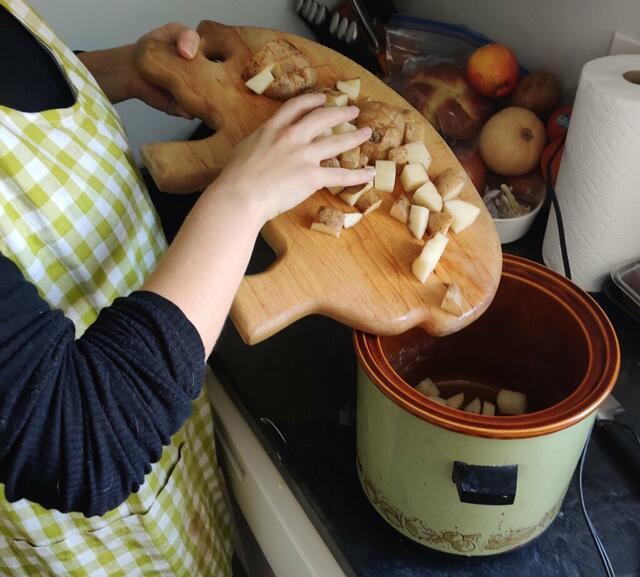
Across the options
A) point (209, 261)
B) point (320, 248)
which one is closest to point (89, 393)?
point (209, 261)

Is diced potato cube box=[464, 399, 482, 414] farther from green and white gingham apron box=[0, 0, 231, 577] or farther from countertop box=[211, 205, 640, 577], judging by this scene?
green and white gingham apron box=[0, 0, 231, 577]

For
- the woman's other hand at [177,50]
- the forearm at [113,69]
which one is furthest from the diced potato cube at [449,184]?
the forearm at [113,69]

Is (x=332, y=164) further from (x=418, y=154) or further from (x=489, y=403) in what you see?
(x=489, y=403)

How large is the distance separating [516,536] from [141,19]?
95 centimetres

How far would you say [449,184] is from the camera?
2.32ft

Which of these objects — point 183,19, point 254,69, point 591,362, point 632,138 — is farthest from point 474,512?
point 183,19

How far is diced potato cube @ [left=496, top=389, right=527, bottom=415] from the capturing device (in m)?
0.68

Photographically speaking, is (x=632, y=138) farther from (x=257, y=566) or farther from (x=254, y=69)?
(x=257, y=566)

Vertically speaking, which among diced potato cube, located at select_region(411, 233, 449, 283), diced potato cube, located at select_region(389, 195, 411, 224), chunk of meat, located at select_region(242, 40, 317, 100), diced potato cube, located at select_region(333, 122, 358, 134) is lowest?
diced potato cube, located at select_region(411, 233, 449, 283)

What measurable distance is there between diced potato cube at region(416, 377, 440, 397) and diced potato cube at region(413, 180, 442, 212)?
0.57 ft

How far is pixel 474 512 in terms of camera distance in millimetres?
564

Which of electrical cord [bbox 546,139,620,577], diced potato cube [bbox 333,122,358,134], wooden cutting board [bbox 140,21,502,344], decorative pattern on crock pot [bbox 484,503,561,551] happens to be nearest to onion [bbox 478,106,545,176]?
electrical cord [bbox 546,139,620,577]

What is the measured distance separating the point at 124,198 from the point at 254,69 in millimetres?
251

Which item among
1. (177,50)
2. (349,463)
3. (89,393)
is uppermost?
(177,50)
